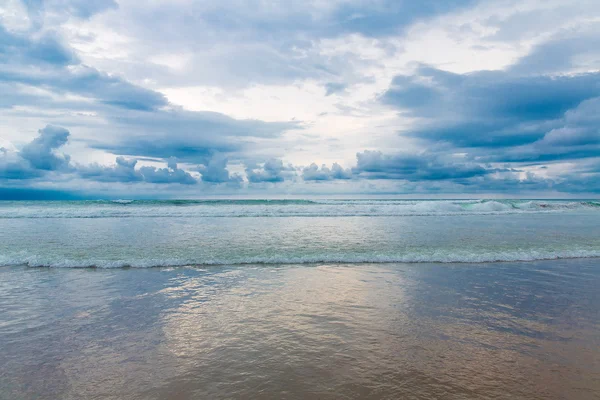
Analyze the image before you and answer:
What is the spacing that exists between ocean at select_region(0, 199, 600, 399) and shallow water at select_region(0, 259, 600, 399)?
27 millimetres

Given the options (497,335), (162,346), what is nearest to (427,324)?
(497,335)

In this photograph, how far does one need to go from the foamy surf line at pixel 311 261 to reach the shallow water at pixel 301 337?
4.75 ft

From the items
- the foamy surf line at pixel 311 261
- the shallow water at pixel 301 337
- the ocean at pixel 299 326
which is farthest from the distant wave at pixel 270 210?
the shallow water at pixel 301 337

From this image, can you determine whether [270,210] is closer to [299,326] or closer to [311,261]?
[311,261]

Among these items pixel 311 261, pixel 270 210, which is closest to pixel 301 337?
pixel 311 261

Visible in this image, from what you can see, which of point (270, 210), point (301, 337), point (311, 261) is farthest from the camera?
point (270, 210)

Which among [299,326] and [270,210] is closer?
[299,326]

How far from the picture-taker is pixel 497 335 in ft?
17.6

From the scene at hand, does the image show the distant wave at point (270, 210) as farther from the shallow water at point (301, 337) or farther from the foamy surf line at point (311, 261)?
the shallow water at point (301, 337)

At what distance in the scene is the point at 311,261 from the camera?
10922 millimetres

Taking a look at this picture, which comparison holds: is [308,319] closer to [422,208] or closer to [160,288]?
[160,288]

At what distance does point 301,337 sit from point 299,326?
42 cm

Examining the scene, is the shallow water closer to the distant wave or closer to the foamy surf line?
the foamy surf line

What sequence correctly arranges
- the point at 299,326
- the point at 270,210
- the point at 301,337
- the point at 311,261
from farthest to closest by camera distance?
the point at 270,210, the point at 311,261, the point at 299,326, the point at 301,337
